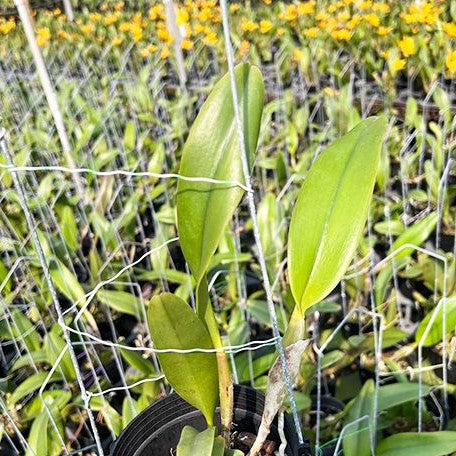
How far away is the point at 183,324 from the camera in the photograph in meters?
0.51

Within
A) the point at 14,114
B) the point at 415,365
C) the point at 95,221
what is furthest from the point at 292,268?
the point at 14,114

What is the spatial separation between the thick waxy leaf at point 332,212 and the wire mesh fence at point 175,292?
0.24ft

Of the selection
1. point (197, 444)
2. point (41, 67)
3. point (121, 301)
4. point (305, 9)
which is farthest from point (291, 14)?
point (197, 444)

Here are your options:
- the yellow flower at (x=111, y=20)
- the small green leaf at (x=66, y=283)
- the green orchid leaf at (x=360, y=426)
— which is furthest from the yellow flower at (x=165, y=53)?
the green orchid leaf at (x=360, y=426)

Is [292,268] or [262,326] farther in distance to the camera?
[262,326]

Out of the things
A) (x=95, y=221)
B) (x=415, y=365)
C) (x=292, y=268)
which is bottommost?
(x=415, y=365)

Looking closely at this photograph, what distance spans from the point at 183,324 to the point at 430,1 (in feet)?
7.04

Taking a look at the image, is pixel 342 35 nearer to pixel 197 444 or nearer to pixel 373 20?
pixel 373 20

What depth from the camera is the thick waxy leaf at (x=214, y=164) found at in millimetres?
526

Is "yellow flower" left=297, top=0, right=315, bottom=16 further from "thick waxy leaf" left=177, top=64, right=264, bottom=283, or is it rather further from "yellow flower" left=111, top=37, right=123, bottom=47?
"thick waxy leaf" left=177, top=64, right=264, bottom=283

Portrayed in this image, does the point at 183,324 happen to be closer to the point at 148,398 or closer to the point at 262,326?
the point at 148,398

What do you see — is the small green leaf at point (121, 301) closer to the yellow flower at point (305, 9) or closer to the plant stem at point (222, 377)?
the plant stem at point (222, 377)

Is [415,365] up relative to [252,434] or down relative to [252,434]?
down

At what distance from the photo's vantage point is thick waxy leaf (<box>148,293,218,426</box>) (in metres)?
0.50
